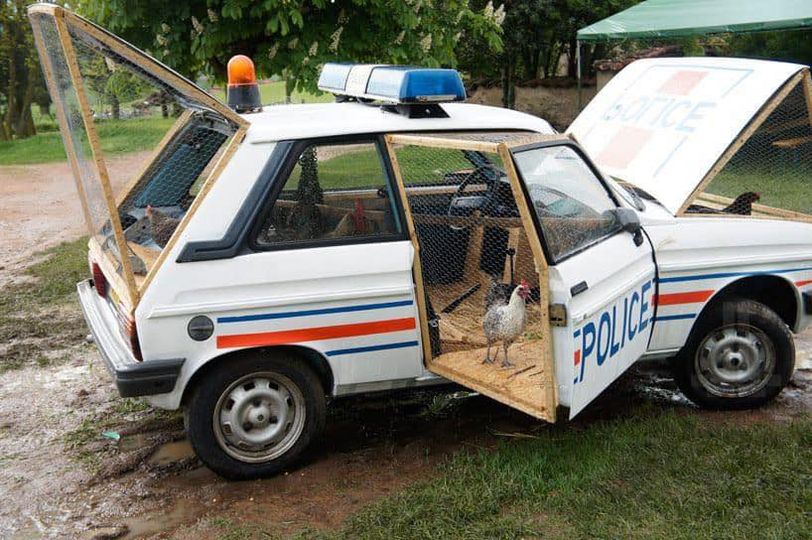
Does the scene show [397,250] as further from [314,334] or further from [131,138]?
[131,138]

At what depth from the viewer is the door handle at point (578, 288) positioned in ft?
12.8

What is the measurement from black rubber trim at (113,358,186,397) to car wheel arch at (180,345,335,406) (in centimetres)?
10

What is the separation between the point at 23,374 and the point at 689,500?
443cm

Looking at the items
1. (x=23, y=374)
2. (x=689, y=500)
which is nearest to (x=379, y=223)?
(x=689, y=500)

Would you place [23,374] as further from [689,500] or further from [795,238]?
[795,238]

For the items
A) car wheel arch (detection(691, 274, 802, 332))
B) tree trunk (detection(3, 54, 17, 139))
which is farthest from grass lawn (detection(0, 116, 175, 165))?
tree trunk (detection(3, 54, 17, 139))

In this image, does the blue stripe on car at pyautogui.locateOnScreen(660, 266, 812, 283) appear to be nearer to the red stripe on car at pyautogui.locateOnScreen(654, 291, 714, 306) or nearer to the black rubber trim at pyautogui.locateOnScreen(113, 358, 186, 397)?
the red stripe on car at pyautogui.locateOnScreen(654, 291, 714, 306)

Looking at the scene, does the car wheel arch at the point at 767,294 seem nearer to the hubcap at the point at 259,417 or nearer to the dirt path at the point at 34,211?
the hubcap at the point at 259,417

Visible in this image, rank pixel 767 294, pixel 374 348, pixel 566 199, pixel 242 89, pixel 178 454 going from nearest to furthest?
pixel 374 348 → pixel 566 199 → pixel 242 89 → pixel 178 454 → pixel 767 294

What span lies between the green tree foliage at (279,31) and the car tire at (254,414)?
464cm

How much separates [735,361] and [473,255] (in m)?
1.58

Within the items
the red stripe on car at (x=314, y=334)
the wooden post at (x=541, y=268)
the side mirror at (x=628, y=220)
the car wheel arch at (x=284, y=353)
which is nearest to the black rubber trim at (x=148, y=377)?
the car wheel arch at (x=284, y=353)

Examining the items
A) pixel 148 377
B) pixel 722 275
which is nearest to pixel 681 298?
pixel 722 275

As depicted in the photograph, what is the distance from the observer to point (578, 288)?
3.93 metres
